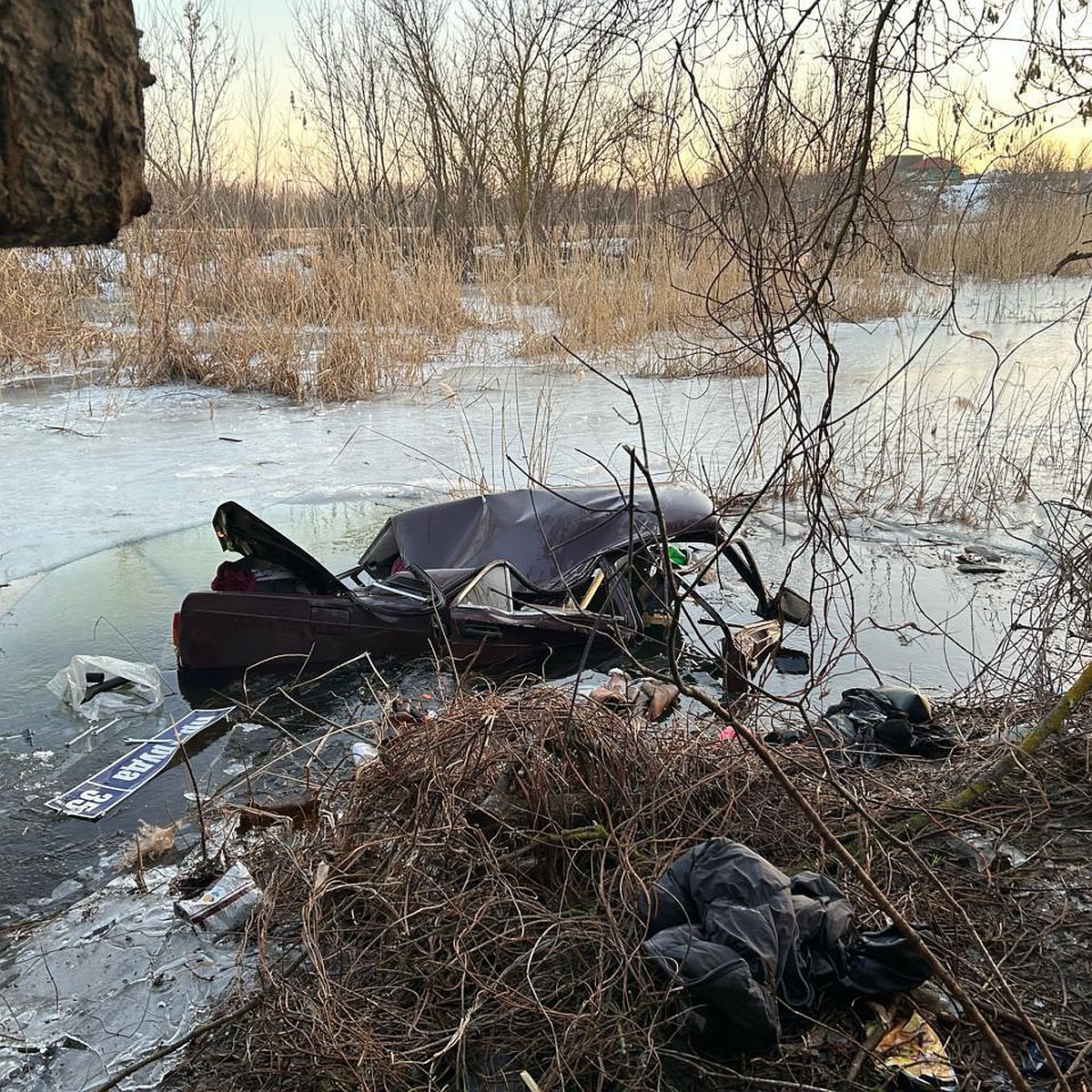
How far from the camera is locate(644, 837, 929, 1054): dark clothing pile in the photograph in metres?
1.92

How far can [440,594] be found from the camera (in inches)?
152

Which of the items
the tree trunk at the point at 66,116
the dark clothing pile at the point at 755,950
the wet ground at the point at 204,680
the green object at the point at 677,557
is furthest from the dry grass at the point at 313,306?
the tree trunk at the point at 66,116

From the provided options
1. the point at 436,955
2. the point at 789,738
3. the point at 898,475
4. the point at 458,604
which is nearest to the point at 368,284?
the point at 898,475

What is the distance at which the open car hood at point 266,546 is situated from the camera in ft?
12.1

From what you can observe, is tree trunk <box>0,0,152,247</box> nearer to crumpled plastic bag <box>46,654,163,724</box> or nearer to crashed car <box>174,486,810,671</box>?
crashed car <box>174,486,810,671</box>

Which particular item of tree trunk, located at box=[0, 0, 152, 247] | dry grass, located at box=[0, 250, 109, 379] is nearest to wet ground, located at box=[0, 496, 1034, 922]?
tree trunk, located at box=[0, 0, 152, 247]

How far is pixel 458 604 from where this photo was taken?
3953 millimetres

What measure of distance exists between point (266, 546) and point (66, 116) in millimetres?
3281

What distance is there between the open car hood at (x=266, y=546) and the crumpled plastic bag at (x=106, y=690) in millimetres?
618

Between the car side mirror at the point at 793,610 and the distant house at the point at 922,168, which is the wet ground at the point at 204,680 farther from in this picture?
the distant house at the point at 922,168

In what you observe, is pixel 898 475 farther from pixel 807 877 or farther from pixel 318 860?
pixel 318 860

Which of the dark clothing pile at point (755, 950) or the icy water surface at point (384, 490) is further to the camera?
the icy water surface at point (384, 490)

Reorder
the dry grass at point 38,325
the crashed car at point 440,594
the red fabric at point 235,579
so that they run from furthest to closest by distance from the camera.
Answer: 1. the dry grass at point 38,325
2. the red fabric at point 235,579
3. the crashed car at point 440,594

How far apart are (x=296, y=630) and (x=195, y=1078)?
2019mm
